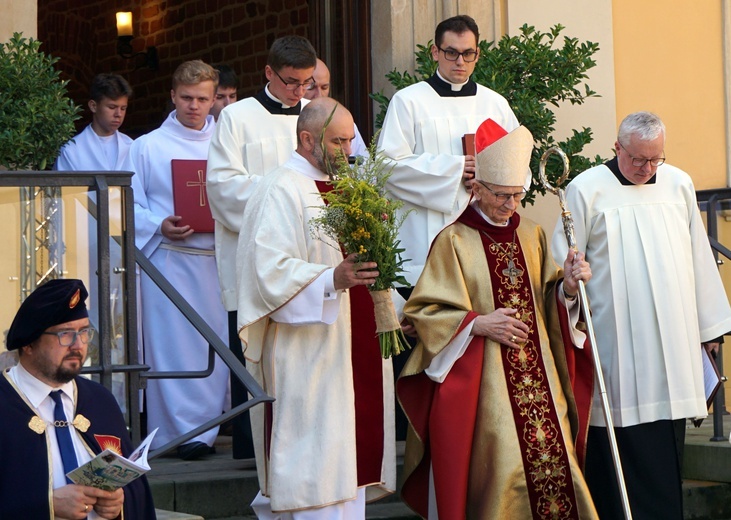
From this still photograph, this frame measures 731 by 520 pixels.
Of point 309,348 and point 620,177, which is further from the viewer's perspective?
point 620,177

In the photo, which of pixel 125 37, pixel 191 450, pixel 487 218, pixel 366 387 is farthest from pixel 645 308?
pixel 125 37

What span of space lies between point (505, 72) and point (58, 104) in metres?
2.68

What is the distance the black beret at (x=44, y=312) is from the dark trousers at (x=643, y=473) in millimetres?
2997

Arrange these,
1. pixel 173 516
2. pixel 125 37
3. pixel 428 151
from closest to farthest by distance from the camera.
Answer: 1. pixel 173 516
2. pixel 428 151
3. pixel 125 37

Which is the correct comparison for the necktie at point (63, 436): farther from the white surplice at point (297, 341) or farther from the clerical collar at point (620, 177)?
the clerical collar at point (620, 177)

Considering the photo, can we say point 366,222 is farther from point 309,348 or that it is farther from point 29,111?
point 29,111

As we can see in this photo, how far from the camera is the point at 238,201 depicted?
770cm

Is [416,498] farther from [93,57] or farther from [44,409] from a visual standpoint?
[93,57]

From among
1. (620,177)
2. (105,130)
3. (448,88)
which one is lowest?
(620,177)

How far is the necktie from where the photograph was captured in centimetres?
527

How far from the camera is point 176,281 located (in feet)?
28.0

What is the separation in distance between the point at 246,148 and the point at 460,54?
1.24 meters

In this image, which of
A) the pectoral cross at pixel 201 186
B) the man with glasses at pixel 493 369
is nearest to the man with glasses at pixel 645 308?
the man with glasses at pixel 493 369

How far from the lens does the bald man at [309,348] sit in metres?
6.45
